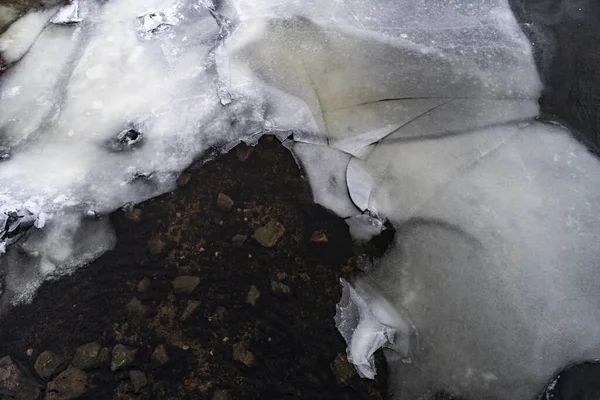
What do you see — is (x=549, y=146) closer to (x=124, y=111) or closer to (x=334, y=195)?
(x=334, y=195)

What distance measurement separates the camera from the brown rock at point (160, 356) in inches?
82.9

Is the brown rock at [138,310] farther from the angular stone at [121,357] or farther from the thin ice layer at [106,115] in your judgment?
the thin ice layer at [106,115]

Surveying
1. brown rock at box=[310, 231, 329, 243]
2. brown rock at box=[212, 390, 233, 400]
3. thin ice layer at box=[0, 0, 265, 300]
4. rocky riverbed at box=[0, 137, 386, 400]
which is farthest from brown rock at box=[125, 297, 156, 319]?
brown rock at box=[310, 231, 329, 243]

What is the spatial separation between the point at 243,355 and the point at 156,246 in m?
0.70

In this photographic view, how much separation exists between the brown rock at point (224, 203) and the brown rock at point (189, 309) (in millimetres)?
495

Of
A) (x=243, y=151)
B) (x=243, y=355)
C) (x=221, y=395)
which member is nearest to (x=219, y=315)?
(x=243, y=355)

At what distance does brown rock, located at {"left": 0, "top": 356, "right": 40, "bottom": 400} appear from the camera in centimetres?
208

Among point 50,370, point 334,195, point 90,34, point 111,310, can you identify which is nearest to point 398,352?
point 334,195

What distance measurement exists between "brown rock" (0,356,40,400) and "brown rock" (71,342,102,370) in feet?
0.63

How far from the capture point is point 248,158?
262 cm

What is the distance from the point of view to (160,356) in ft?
6.93

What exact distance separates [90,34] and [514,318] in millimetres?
3030

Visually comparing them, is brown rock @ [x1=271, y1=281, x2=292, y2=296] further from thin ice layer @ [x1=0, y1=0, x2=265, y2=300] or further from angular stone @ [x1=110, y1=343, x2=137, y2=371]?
thin ice layer @ [x1=0, y1=0, x2=265, y2=300]

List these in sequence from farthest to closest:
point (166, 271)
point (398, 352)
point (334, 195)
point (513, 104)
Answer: point (513, 104), point (334, 195), point (166, 271), point (398, 352)
